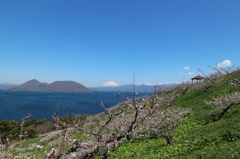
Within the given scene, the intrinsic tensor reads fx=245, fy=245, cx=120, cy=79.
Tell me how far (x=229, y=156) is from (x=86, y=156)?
7.11 metres

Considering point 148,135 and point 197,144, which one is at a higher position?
point 148,135

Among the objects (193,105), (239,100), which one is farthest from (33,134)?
(239,100)

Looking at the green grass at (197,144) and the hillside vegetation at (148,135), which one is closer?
the hillside vegetation at (148,135)

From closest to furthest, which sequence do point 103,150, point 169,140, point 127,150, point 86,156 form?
1. point 86,156
2. point 103,150
3. point 169,140
4. point 127,150

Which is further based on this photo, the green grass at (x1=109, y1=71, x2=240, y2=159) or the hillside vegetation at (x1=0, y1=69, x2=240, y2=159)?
the green grass at (x1=109, y1=71, x2=240, y2=159)

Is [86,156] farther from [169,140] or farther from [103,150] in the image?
[169,140]

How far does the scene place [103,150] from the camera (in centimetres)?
723

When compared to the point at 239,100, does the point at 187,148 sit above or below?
below

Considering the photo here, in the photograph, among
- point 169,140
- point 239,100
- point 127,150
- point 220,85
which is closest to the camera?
point 169,140

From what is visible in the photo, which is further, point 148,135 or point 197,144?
point 197,144

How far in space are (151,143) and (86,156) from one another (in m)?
13.5

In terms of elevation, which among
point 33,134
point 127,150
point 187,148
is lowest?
point 33,134

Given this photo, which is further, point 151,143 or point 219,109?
point 219,109

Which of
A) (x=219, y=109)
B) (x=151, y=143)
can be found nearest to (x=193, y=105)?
(x=219, y=109)
